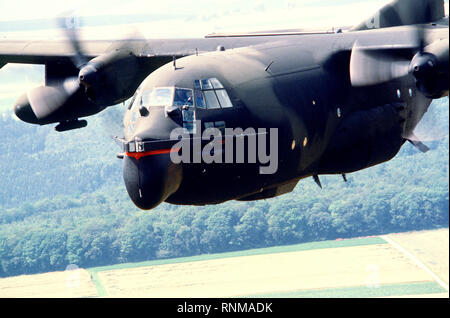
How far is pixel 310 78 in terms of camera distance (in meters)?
28.1

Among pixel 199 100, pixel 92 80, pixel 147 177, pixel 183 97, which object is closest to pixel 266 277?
pixel 92 80

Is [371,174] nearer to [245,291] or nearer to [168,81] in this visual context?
[245,291]

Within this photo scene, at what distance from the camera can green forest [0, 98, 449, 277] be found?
48125mm

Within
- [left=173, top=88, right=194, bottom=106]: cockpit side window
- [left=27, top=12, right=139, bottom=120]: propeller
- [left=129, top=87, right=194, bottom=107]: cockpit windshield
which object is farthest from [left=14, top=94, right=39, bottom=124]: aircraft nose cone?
[left=173, top=88, right=194, bottom=106]: cockpit side window

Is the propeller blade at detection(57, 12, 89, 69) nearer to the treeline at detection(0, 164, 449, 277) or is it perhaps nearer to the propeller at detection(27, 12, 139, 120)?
the propeller at detection(27, 12, 139, 120)

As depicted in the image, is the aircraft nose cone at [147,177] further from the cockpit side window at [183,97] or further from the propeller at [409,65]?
the propeller at [409,65]

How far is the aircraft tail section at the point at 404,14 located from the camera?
1320 inches

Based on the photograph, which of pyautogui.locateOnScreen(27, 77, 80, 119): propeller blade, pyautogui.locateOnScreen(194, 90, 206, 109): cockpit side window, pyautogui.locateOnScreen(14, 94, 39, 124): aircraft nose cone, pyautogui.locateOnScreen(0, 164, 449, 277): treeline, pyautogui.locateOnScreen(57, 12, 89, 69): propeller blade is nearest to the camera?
pyautogui.locateOnScreen(194, 90, 206, 109): cockpit side window

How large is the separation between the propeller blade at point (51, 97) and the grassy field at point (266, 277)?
1567cm

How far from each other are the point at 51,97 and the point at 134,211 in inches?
948

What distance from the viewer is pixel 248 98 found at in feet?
83.1

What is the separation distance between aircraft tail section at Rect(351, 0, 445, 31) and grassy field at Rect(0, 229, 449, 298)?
19.0m

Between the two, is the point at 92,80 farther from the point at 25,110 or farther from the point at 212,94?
the point at 212,94
